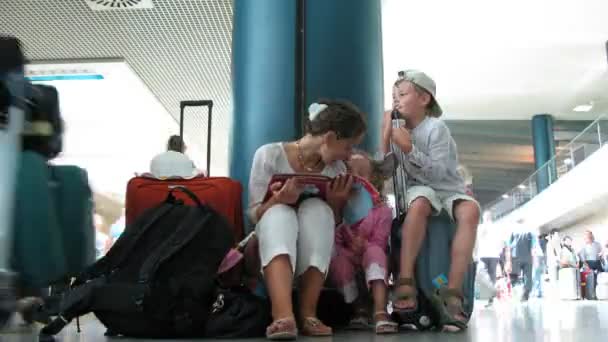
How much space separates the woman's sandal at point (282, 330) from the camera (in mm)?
1856

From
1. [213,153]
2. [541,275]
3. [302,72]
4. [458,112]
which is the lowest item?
[541,275]

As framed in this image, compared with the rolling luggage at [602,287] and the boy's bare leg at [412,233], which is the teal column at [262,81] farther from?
the rolling luggage at [602,287]

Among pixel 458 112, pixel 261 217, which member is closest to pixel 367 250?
pixel 261 217

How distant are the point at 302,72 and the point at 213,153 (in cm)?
1053

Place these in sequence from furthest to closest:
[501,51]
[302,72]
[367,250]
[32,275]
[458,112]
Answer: [458,112], [501,51], [302,72], [367,250], [32,275]

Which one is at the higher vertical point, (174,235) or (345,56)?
(345,56)

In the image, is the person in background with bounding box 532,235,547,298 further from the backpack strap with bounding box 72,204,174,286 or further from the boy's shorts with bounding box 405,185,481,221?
the backpack strap with bounding box 72,204,174,286

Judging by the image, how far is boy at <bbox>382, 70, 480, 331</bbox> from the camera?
2.49 metres

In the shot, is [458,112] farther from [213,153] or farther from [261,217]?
[261,217]

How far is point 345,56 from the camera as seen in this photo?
11.2 feet

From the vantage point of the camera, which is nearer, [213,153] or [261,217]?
[261,217]

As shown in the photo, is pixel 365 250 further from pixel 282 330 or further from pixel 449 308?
pixel 282 330

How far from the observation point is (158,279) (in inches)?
78.7

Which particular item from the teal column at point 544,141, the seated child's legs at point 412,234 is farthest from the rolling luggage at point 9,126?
the teal column at point 544,141
